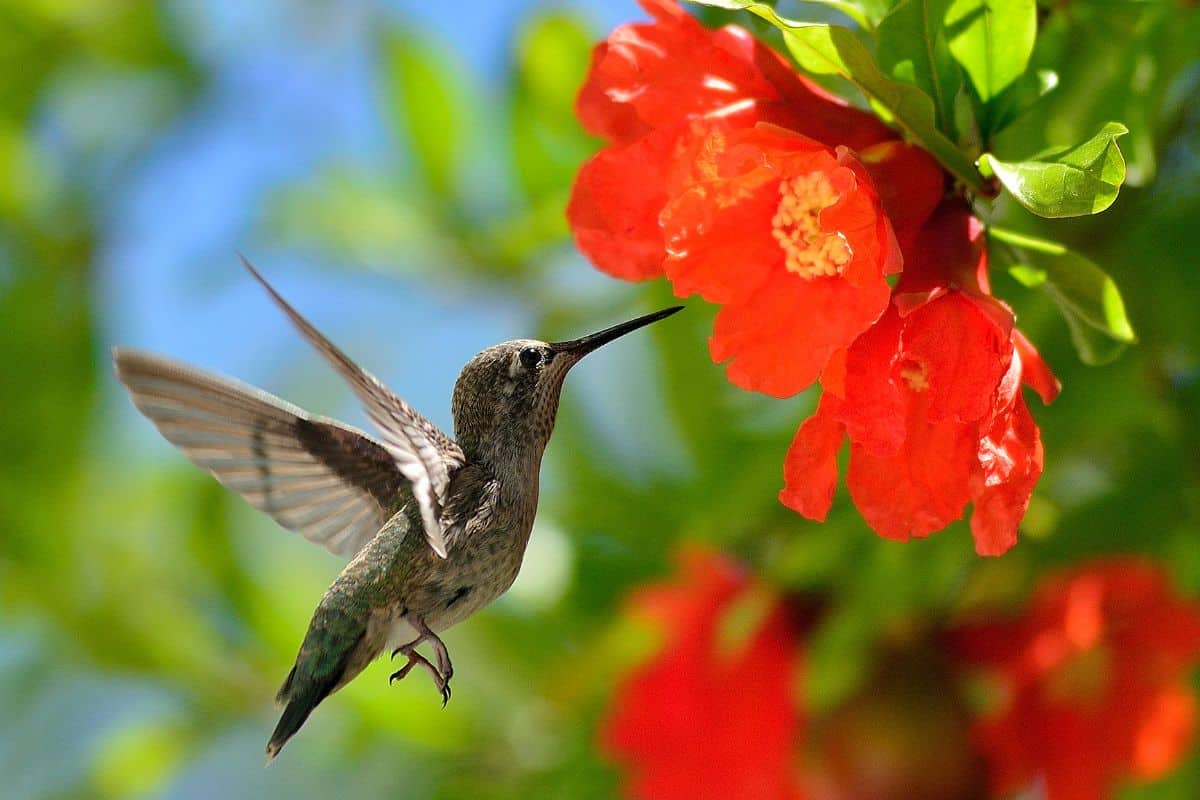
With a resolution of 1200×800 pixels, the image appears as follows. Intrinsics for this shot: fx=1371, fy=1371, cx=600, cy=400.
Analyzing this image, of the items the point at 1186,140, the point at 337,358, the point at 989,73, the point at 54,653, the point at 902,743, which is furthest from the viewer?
the point at 54,653

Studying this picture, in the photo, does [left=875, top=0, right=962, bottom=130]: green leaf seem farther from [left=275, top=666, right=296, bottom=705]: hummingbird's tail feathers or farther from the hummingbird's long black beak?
[left=275, top=666, right=296, bottom=705]: hummingbird's tail feathers

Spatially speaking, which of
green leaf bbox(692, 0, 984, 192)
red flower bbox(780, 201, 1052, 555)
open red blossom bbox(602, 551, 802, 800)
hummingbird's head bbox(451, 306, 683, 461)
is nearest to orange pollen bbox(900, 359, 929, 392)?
red flower bbox(780, 201, 1052, 555)

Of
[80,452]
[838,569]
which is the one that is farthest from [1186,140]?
[80,452]

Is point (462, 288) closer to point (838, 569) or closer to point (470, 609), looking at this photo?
point (838, 569)

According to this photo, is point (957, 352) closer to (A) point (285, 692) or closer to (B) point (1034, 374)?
(B) point (1034, 374)

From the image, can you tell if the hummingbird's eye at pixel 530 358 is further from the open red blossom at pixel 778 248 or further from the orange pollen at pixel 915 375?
the orange pollen at pixel 915 375

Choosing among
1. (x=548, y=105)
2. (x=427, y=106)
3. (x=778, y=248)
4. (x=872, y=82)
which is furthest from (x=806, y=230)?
(x=427, y=106)
